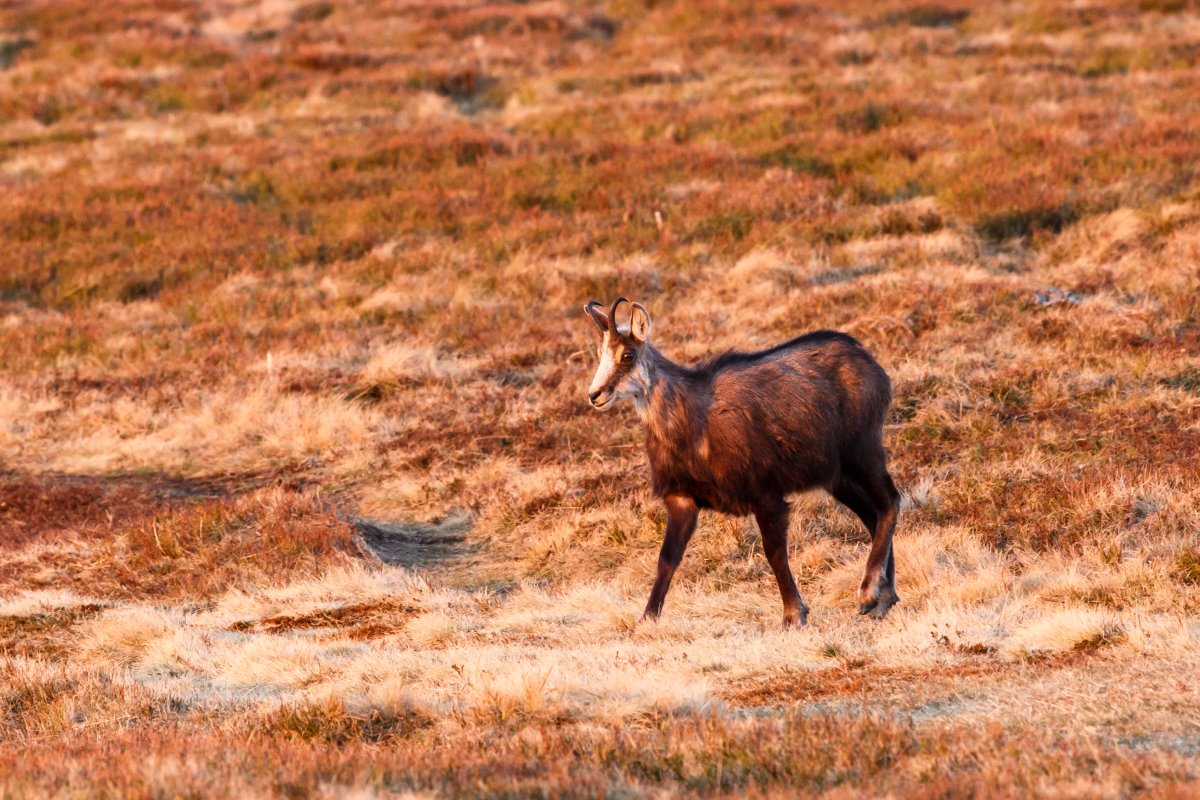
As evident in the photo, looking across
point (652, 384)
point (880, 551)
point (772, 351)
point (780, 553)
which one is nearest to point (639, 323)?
point (652, 384)

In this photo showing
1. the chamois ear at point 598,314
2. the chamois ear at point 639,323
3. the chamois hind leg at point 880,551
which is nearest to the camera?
the chamois ear at point 639,323

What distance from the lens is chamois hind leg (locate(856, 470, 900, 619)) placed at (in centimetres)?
916

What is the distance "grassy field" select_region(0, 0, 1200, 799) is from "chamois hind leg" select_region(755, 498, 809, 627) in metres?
0.17

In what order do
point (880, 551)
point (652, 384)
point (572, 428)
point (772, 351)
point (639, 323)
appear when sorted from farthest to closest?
point (572, 428), point (772, 351), point (880, 551), point (652, 384), point (639, 323)

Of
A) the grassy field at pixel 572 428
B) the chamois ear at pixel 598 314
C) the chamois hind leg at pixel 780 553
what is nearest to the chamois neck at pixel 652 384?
the chamois ear at pixel 598 314

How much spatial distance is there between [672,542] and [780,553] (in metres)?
0.72

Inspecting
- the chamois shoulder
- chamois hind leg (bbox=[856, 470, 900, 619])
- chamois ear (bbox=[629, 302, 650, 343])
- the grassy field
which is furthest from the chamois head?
chamois hind leg (bbox=[856, 470, 900, 619])

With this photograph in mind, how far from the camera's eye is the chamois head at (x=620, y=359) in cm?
841

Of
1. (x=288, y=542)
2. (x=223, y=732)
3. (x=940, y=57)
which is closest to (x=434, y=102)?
(x=940, y=57)

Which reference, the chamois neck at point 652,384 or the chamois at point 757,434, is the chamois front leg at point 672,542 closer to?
the chamois at point 757,434

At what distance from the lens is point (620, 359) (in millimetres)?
8500

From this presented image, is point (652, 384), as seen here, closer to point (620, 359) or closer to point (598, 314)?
point (620, 359)

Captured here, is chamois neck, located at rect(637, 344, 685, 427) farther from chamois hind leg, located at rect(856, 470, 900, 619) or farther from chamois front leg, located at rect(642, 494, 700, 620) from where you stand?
chamois hind leg, located at rect(856, 470, 900, 619)

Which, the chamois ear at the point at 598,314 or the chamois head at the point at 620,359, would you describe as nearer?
the chamois head at the point at 620,359
